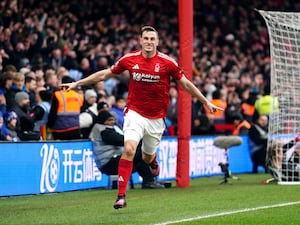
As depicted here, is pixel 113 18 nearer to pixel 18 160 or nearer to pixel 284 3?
pixel 284 3

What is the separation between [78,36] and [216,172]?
542 centimetres

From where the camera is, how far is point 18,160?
15203mm

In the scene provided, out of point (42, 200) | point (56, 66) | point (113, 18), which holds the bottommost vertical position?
point (42, 200)

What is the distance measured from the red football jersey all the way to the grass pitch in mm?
1351

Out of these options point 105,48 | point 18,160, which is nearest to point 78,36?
point 105,48

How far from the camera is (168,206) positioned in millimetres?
12992

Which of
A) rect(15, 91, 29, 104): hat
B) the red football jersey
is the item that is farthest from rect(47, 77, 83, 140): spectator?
the red football jersey

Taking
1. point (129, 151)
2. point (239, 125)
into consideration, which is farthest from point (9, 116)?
point (239, 125)

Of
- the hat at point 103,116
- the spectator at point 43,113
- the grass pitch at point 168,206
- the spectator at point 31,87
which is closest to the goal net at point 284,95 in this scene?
the grass pitch at point 168,206

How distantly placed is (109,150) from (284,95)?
13.6ft

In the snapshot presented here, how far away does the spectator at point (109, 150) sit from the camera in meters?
16.5

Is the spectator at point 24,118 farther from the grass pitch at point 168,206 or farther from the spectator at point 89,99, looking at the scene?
the spectator at point 89,99

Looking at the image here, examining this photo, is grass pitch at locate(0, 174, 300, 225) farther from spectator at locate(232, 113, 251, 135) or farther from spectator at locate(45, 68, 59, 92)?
spectator at locate(232, 113, 251, 135)

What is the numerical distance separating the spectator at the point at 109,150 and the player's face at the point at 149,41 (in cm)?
397
